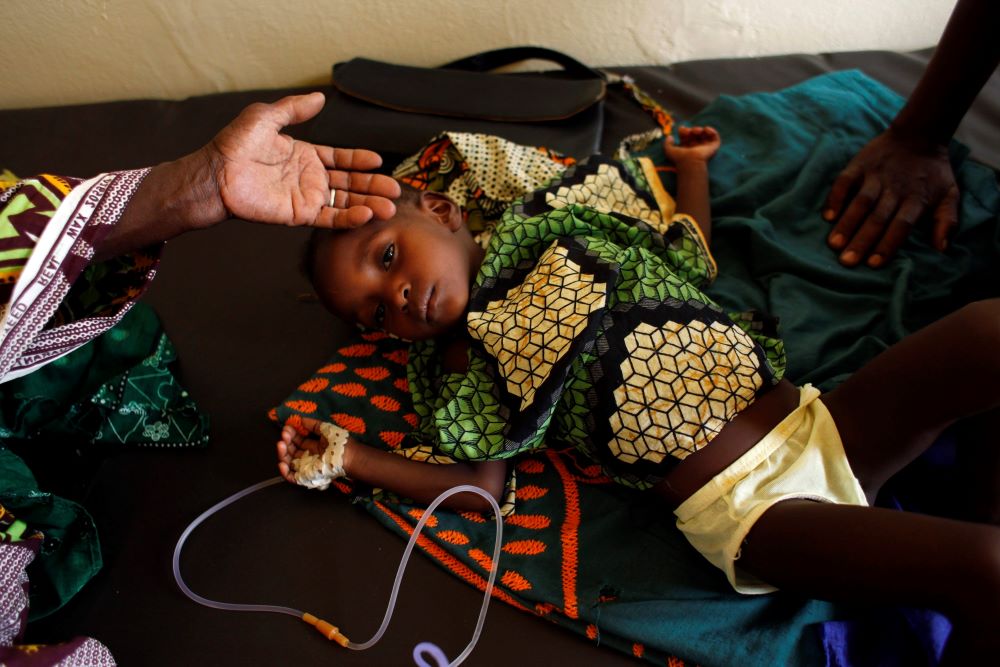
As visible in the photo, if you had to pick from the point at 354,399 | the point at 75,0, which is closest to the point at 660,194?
the point at 354,399

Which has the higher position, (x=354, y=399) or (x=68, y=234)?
(x=68, y=234)

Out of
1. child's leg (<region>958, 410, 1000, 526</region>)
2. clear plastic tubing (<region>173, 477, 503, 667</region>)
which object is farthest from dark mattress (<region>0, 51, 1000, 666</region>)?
child's leg (<region>958, 410, 1000, 526</region>)

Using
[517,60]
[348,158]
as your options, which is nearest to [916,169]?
[517,60]

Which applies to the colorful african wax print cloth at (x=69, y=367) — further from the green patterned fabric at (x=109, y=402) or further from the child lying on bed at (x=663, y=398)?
the child lying on bed at (x=663, y=398)

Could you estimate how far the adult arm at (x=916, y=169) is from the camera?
129 centimetres

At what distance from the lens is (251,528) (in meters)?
1.13

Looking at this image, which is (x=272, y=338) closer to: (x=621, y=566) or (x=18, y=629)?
(x=18, y=629)

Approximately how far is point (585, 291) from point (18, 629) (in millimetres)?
897

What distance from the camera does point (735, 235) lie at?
1441 mm

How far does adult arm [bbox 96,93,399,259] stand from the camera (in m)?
1.03

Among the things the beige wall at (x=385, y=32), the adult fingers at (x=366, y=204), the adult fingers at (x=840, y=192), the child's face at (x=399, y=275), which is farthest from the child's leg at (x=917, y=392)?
the beige wall at (x=385, y=32)

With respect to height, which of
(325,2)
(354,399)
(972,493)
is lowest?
(972,493)

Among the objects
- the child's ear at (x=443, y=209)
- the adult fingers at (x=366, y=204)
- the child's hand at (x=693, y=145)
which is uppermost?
the adult fingers at (x=366, y=204)

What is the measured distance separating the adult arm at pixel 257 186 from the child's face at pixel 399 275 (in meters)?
0.05
